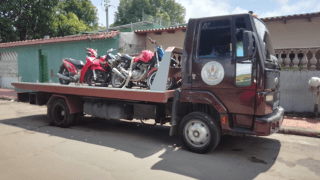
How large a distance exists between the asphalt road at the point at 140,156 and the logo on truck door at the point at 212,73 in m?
1.30

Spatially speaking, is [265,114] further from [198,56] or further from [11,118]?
[11,118]

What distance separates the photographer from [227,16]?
14.1ft

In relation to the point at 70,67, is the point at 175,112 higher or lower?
lower

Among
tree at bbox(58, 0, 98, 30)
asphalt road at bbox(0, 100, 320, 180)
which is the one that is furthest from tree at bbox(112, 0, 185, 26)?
asphalt road at bbox(0, 100, 320, 180)

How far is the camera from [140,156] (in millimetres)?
4434

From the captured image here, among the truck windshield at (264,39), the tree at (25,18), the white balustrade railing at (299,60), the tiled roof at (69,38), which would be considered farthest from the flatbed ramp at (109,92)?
the tree at (25,18)

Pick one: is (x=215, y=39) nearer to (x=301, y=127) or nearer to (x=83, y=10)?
(x=301, y=127)

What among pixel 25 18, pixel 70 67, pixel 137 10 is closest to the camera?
pixel 70 67

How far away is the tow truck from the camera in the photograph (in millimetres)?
4039

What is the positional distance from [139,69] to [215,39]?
2.56m

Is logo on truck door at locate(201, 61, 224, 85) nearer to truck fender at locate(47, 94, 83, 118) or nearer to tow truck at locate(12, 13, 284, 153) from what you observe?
tow truck at locate(12, 13, 284, 153)

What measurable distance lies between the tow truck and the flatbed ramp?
0.02m

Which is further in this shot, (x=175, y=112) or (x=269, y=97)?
(x=175, y=112)

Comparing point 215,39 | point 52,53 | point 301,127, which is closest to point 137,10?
point 52,53
